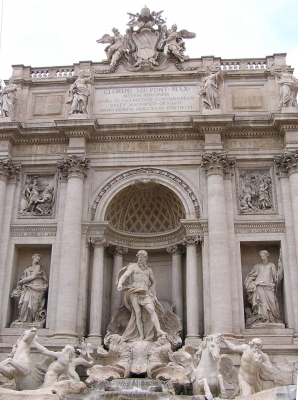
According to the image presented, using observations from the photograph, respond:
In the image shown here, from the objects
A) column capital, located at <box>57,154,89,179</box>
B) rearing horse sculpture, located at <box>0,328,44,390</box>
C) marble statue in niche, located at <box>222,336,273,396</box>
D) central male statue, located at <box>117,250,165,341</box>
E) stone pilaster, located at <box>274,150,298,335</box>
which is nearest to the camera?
marble statue in niche, located at <box>222,336,273,396</box>

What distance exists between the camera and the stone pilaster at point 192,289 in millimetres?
16312

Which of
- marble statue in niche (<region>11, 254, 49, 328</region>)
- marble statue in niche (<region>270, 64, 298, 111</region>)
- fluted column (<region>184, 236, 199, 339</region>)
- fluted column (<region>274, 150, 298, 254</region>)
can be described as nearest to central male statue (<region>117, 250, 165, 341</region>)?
fluted column (<region>184, 236, 199, 339</region>)

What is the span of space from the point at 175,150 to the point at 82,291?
6.01m

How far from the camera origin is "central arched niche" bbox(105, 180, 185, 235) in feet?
60.5

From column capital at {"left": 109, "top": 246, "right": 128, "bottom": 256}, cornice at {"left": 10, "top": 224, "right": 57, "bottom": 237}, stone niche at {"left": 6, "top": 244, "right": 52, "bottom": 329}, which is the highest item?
cornice at {"left": 10, "top": 224, "right": 57, "bottom": 237}

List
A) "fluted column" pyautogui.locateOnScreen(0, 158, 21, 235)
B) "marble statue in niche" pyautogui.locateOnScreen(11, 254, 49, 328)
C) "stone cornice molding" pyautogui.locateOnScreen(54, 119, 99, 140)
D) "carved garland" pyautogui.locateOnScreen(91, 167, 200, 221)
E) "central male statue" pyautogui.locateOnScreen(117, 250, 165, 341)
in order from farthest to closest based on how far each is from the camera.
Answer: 1. "stone cornice molding" pyautogui.locateOnScreen(54, 119, 99, 140)
2. "fluted column" pyautogui.locateOnScreen(0, 158, 21, 235)
3. "carved garland" pyautogui.locateOnScreen(91, 167, 200, 221)
4. "marble statue in niche" pyautogui.locateOnScreen(11, 254, 49, 328)
5. "central male statue" pyautogui.locateOnScreen(117, 250, 165, 341)

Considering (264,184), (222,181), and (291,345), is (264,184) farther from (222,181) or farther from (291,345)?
(291,345)

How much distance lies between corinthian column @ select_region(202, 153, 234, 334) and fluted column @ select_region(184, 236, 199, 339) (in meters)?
0.63

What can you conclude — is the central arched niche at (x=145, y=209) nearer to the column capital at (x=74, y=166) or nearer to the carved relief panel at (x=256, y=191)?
the column capital at (x=74, y=166)

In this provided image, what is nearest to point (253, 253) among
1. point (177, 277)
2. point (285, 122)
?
point (177, 277)

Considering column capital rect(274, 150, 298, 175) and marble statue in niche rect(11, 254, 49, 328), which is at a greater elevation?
column capital rect(274, 150, 298, 175)

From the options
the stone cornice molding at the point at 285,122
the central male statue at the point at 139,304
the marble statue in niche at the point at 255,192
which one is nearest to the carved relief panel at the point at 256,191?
the marble statue in niche at the point at 255,192

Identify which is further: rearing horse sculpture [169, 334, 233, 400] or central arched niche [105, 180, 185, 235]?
central arched niche [105, 180, 185, 235]

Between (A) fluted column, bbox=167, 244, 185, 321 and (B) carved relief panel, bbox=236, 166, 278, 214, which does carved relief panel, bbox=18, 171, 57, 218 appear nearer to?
(A) fluted column, bbox=167, 244, 185, 321
